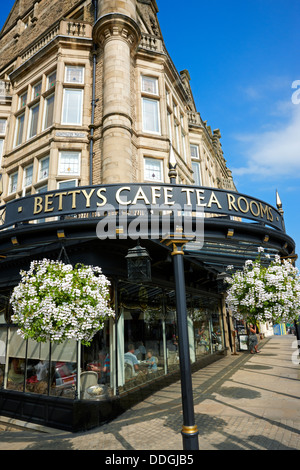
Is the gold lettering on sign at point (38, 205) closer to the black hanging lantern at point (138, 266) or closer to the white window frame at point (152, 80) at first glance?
the black hanging lantern at point (138, 266)

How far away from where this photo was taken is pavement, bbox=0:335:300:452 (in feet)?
18.9

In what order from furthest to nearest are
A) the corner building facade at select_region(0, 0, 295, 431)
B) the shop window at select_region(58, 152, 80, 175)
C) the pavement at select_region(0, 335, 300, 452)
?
the shop window at select_region(58, 152, 80, 175), the corner building facade at select_region(0, 0, 295, 431), the pavement at select_region(0, 335, 300, 452)

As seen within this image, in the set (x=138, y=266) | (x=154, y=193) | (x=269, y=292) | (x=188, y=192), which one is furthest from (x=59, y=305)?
(x=269, y=292)

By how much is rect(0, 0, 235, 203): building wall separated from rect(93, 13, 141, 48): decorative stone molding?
1.3 inches

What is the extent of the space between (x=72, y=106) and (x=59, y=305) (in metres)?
9.86

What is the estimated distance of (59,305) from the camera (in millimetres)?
4750

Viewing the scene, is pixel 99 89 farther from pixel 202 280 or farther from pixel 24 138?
pixel 202 280

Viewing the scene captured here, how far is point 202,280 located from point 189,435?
34.0 ft

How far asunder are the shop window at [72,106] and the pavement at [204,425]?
33.7 ft

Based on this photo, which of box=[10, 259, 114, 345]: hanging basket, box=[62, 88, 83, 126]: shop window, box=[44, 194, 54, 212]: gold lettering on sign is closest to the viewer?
box=[10, 259, 114, 345]: hanging basket

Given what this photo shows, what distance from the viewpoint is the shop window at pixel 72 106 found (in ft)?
38.8

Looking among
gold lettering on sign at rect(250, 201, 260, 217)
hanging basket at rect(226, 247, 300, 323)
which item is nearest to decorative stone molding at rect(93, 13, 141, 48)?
gold lettering on sign at rect(250, 201, 260, 217)

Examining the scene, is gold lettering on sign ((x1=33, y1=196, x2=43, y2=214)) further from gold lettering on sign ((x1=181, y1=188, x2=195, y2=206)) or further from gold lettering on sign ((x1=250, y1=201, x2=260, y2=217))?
gold lettering on sign ((x1=250, y1=201, x2=260, y2=217))

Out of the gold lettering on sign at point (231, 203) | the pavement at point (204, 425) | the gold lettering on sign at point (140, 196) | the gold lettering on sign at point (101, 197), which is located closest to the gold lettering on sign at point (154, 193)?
the gold lettering on sign at point (140, 196)
